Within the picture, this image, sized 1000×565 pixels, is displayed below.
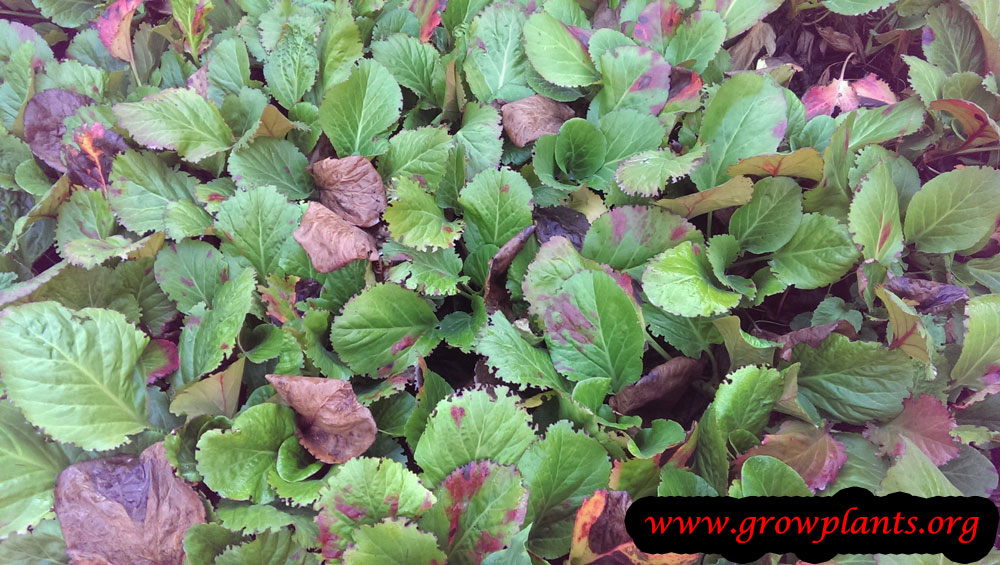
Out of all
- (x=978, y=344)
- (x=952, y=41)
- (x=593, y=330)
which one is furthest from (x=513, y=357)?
(x=952, y=41)

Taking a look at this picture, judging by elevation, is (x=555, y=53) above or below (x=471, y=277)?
above

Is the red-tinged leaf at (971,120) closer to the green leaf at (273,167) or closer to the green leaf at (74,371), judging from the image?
the green leaf at (273,167)

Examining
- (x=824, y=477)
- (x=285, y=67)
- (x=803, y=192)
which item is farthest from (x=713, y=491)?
(x=285, y=67)

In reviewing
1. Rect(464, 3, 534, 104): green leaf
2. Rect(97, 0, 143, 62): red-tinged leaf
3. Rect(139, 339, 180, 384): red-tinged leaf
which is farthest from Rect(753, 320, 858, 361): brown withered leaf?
Rect(97, 0, 143, 62): red-tinged leaf

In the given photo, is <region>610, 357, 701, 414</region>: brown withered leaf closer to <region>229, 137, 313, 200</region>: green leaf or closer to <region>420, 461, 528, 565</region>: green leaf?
<region>420, 461, 528, 565</region>: green leaf

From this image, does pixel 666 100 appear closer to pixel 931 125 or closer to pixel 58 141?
pixel 931 125

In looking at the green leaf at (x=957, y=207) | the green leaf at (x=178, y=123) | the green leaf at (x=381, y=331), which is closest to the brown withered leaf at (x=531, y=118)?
the green leaf at (x=381, y=331)

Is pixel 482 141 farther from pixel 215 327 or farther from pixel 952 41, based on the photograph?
pixel 952 41
